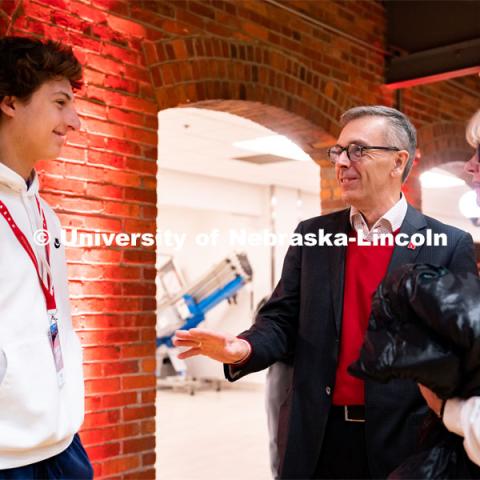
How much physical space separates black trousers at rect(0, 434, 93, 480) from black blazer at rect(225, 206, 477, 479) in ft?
1.60

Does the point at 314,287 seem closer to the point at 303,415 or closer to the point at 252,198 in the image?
the point at 303,415

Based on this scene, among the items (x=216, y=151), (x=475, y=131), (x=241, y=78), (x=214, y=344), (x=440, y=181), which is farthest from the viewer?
(x=440, y=181)

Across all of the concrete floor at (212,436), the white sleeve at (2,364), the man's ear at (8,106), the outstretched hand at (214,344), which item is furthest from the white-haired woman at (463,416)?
the concrete floor at (212,436)

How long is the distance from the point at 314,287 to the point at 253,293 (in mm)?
9368

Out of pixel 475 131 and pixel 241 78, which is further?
pixel 241 78

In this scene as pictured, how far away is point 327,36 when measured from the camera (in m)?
5.07

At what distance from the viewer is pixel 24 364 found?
1.74 metres

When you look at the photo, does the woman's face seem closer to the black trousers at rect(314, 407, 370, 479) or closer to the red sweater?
the red sweater

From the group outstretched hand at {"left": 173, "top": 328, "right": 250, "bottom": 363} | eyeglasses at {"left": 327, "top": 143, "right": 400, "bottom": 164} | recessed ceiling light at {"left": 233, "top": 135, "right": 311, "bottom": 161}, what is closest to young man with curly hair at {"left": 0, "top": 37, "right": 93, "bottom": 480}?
outstretched hand at {"left": 173, "top": 328, "right": 250, "bottom": 363}

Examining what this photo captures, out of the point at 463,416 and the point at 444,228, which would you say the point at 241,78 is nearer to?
the point at 444,228

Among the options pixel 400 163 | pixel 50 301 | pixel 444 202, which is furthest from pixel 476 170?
pixel 444 202

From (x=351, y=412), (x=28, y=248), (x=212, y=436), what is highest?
(x=28, y=248)

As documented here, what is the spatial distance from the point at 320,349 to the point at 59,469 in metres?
0.80

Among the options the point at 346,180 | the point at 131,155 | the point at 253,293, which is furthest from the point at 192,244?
the point at 346,180
